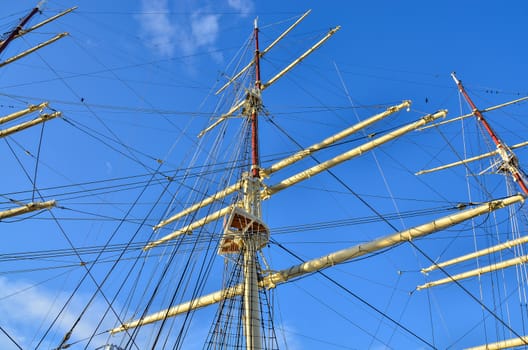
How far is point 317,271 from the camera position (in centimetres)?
1384

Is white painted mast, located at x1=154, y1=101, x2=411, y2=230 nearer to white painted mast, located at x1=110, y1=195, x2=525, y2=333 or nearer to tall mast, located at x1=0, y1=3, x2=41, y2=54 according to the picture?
white painted mast, located at x1=110, y1=195, x2=525, y2=333

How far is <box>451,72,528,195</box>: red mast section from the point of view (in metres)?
14.2

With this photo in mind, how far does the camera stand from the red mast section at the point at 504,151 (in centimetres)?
1423

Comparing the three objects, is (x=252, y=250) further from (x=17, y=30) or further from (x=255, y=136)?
(x=17, y=30)

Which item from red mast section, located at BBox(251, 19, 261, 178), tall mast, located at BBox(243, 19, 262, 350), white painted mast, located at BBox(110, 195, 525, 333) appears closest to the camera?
tall mast, located at BBox(243, 19, 262, 350)

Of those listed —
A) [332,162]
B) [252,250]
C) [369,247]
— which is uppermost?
[332,162]

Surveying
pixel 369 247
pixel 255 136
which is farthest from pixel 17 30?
pixel 369 247

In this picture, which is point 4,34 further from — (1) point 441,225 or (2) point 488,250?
(2) point 488,250

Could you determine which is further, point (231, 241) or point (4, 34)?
point (4, 34)

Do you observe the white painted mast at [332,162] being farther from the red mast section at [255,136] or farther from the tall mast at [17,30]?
the tall mast at [17,30]

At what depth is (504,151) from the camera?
16375 millimetres

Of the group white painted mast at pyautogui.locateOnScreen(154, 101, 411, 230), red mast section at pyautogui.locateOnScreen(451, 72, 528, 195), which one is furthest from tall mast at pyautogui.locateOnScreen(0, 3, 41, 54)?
red mast section at pyautogui.locateOnScreen(451, 72, 528, 195)

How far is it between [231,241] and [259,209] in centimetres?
163

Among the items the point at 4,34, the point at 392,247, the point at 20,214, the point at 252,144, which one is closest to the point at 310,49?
the point at 252,144
